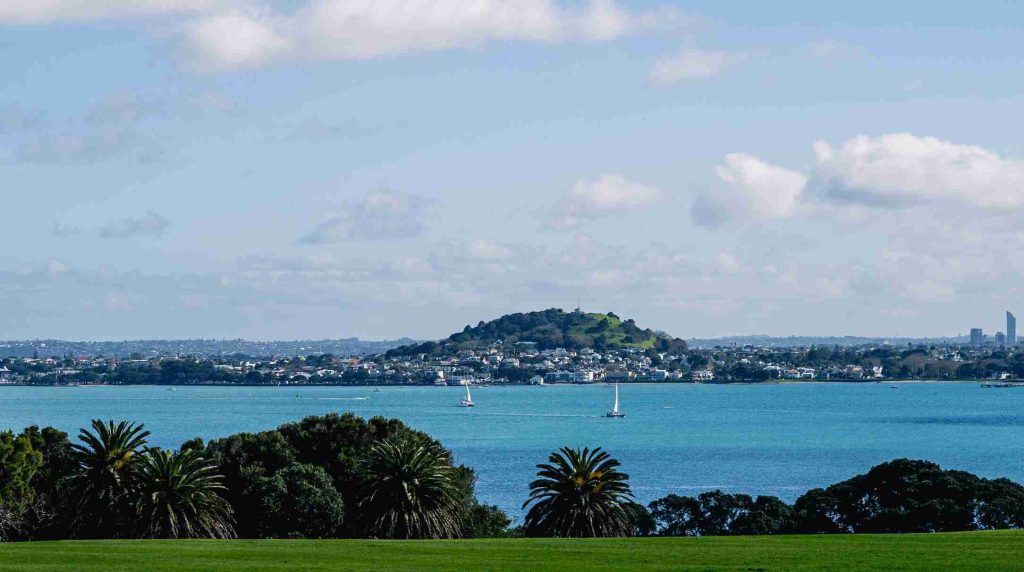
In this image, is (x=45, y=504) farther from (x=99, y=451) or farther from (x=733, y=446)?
(x=733, y=446)

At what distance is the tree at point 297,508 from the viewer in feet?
171

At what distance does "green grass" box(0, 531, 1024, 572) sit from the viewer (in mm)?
28141

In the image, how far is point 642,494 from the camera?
320ft

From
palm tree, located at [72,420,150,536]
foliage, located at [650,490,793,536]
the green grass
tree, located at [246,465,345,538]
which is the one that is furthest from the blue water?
the green grass

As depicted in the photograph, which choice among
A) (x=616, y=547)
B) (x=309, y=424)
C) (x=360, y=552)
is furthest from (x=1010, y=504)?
(x=360, y=552)

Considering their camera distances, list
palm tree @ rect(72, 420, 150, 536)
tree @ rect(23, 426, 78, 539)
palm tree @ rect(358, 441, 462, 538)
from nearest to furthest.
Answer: palm tree @ rect(72, 420, 150, 536), palm tree @ rect(358, 441, 462, 538), tree @ rect(23, 426, 78, 539)

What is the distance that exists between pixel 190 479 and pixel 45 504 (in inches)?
394

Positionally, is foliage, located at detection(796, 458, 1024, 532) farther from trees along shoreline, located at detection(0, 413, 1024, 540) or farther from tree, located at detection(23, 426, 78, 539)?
tree, located at detection(23, 426, 78, 539)

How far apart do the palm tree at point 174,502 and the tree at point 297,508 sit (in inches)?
296

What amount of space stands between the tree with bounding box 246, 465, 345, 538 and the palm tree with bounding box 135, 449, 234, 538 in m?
7.52

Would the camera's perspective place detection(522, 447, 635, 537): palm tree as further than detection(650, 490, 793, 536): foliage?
No

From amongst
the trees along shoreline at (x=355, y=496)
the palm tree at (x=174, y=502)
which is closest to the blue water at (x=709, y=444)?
the trees along shoreline at (x=355, y=496)

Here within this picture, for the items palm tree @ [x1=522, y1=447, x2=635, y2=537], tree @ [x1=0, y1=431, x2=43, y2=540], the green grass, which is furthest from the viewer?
tree @ [x1=0, y1=431, x2=43, y2=540]

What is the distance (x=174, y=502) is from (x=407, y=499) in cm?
724
